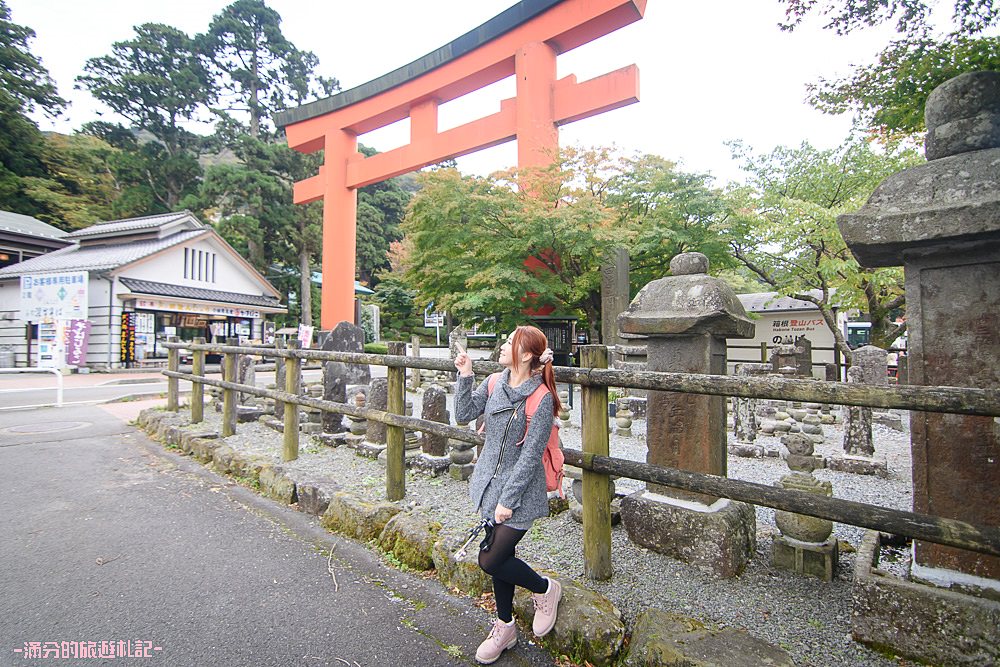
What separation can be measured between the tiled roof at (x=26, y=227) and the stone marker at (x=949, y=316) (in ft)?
87.4

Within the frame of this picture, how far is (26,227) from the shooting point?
20234mm

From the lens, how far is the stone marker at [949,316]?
181 centimetres

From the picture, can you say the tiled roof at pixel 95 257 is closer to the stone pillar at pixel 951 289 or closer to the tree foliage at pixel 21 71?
the tree foliage at pixel 21 71

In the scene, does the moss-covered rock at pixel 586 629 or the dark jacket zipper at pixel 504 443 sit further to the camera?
the dark jacket zipper at pixel 504 443

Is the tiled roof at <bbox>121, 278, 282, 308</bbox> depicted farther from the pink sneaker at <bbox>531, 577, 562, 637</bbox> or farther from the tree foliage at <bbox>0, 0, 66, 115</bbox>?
the pink sneaker at <bbox>531, 577, 562, 637</bbox>

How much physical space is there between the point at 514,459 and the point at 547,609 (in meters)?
0.64

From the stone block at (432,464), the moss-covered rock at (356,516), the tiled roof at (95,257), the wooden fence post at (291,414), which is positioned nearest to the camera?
the moss-covered rock at (356,516)

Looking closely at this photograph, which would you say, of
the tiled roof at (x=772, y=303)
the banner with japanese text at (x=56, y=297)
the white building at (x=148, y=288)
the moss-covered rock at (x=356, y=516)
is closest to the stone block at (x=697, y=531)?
the moss-covered rock at (x=356, y=516)

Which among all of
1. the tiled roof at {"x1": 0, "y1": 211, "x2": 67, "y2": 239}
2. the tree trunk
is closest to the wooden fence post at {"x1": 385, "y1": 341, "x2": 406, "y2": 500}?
the tree trunk

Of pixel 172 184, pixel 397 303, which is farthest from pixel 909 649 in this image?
pixel 172 184

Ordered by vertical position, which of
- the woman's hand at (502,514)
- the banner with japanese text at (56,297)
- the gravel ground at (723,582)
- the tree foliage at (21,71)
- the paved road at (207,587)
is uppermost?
the tree foliage at (21,71)

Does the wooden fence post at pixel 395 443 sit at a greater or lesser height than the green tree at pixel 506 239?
lesser

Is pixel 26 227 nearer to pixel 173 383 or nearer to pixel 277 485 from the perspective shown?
pixel 173 383

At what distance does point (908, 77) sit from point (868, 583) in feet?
11.9
